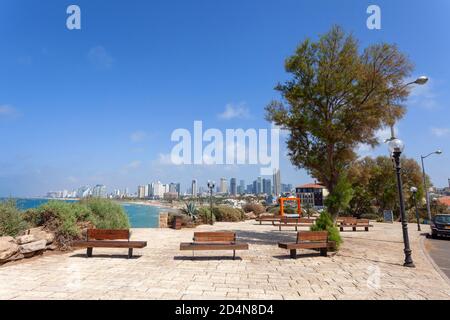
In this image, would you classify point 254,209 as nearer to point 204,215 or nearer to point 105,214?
point 204,215

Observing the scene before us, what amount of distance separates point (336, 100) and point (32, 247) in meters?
13.3

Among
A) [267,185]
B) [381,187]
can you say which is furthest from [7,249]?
[267,185]

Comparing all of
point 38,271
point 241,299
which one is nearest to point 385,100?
point 241,299

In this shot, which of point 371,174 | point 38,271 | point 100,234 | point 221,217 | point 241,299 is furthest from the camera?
point 371,174

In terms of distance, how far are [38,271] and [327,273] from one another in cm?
717

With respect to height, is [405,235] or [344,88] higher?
[344,88]

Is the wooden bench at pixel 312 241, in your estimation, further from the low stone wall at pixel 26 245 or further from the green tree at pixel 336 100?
the low stone wall at pixel 26 245

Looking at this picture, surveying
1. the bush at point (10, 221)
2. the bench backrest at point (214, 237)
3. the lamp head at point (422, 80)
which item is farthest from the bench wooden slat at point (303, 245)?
the bush at point (10, 221)

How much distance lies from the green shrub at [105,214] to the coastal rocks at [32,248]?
3.02 metres

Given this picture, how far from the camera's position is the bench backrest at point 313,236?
9012 mm

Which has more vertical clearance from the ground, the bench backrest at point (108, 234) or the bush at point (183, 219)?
the bench backrest at point (108, 234)

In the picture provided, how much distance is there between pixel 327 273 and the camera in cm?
704

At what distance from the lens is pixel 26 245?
7996 millimetres
